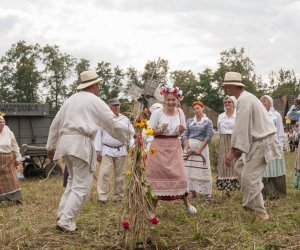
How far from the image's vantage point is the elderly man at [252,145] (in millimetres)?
5824

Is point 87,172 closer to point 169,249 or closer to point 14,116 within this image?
point 169,249

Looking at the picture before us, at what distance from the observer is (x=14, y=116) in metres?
13.3

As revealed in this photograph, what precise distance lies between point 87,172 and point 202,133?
3.18 metres

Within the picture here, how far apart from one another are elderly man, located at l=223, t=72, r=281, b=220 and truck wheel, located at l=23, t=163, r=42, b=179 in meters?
8.16

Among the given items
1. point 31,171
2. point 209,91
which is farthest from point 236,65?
point 31,171

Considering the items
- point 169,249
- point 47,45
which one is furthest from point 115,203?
point 47,45

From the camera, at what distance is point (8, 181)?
27.5 feet

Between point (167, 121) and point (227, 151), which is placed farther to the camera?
point (227, 151)

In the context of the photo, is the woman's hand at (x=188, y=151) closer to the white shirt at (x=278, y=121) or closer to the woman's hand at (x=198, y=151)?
the woman's hand at (x=198, y=151)

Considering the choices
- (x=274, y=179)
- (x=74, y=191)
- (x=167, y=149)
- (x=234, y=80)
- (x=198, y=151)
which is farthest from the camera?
(x=274, y=179)

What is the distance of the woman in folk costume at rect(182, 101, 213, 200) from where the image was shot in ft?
26.8

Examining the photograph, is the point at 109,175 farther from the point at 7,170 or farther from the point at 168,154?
the point at 168,154

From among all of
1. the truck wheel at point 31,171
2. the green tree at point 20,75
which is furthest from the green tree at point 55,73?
the truck wheel at point 31,171

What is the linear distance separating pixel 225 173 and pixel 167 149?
2232mm
